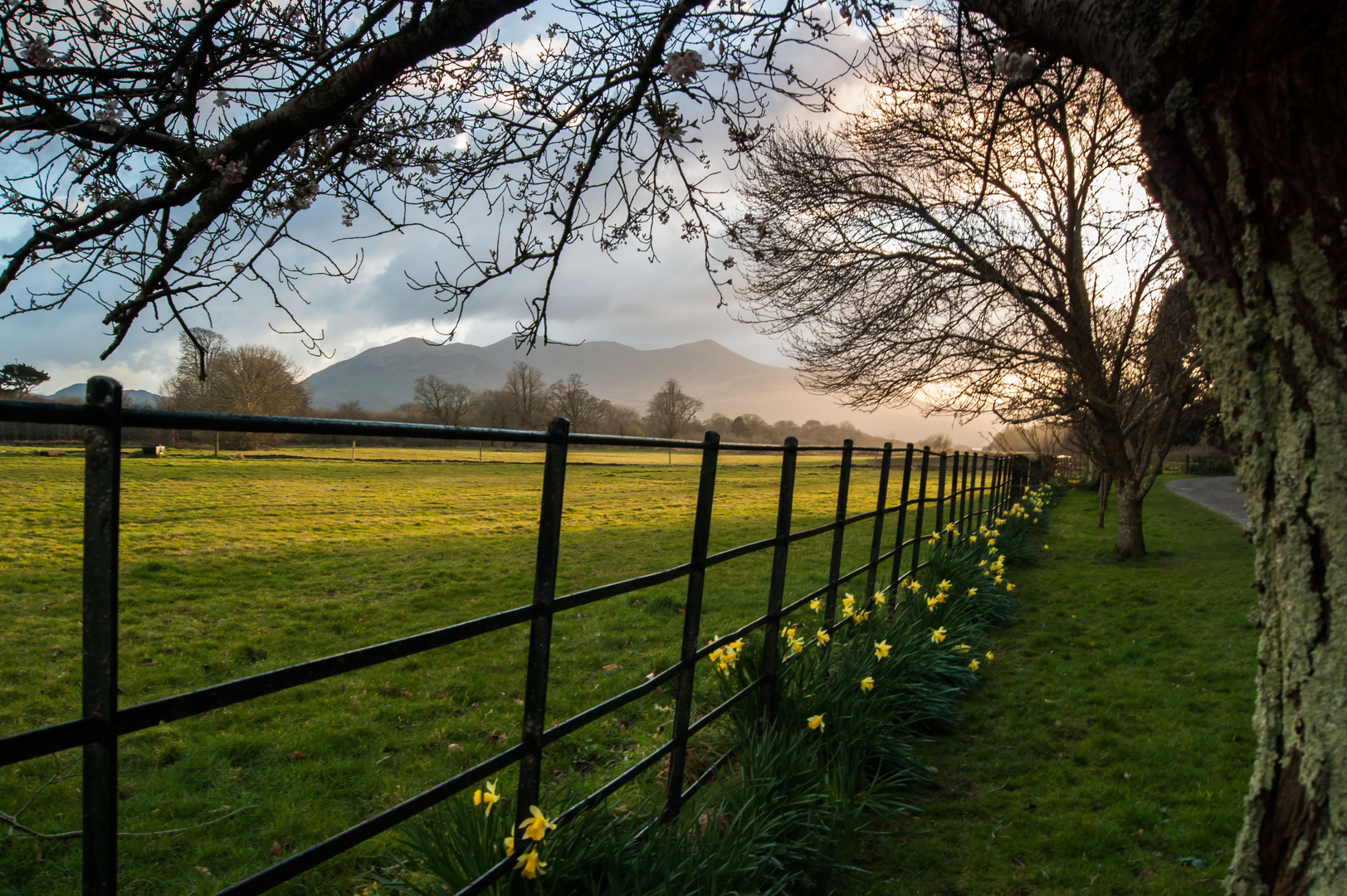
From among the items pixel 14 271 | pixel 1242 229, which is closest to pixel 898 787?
pixel 1242 229

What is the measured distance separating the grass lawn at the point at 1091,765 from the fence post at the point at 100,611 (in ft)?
8.71

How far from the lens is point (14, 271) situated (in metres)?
2.80

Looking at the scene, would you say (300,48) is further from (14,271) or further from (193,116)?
(14,271)

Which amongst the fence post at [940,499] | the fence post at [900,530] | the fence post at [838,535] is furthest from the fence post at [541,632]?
the fence post at [940,499]

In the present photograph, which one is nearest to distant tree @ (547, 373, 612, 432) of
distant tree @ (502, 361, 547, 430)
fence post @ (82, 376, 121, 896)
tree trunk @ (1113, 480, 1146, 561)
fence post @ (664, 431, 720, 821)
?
distant tree @ (502, 361, 547, 430)

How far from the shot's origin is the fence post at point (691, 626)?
279 centimetres

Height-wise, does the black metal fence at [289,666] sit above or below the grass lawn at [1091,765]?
above

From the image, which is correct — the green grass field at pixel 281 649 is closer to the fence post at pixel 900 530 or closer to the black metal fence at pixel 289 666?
the black metal fence at pixel 289 666

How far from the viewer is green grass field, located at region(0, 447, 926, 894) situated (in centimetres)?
296

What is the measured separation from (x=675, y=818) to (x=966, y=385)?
9887 millimetres

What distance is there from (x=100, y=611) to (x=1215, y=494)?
3131cm

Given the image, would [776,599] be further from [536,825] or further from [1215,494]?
[1215,494]

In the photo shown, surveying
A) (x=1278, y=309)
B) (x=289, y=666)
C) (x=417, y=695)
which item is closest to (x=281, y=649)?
(x=417, y=695)

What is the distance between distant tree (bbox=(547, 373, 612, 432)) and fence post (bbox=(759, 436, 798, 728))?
44497 millimetres
